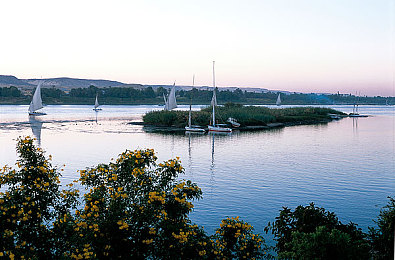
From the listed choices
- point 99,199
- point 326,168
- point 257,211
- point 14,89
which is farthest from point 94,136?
point 14,89

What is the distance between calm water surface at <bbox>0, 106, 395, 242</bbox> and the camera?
65.9 ft

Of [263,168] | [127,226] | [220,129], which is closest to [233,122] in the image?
[220,129]

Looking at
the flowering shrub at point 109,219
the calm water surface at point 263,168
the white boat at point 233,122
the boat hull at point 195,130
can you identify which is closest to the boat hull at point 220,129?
the boat hull at point 195,130

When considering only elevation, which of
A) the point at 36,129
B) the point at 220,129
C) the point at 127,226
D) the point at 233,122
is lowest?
the point at 36,129

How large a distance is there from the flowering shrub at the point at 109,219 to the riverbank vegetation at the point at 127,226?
0.02m

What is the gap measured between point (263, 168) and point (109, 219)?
927 inches

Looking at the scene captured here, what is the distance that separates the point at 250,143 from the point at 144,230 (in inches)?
1557

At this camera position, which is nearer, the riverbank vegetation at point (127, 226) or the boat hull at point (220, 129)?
the riverbank vegetation at point (127, 226)

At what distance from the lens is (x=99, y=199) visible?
9500mm

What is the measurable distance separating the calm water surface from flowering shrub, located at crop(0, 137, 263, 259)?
6.96 meters

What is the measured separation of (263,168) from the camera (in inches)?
1236

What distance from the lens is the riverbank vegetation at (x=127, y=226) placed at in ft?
27.6

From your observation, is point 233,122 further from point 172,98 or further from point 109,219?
point 109,219

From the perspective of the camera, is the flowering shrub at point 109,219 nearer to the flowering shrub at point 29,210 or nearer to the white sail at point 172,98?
the flowering shrub at point 29,210
